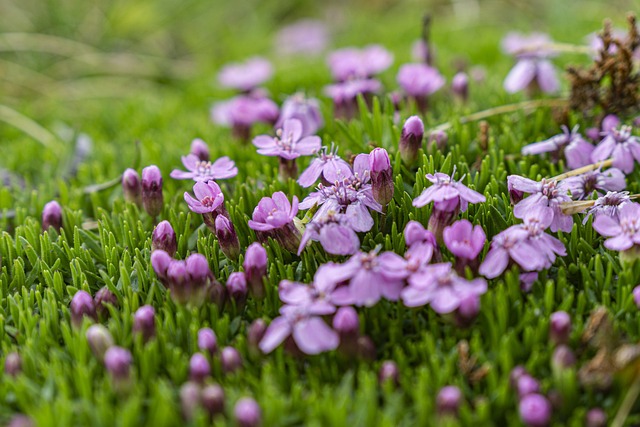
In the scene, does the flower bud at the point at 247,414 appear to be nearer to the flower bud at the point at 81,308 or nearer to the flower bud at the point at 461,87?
the flower bud at the point at 81,308

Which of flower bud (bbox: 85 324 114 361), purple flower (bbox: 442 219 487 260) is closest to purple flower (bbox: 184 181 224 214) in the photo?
flower bud (bbox: 85 324 114 361)

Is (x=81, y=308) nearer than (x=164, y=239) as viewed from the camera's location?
Yes

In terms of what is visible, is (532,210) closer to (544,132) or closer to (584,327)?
(584,327)

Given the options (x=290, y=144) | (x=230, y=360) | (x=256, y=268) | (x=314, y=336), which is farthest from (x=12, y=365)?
(x=290, y=144)

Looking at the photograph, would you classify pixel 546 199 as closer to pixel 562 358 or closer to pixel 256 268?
pixel 562 358

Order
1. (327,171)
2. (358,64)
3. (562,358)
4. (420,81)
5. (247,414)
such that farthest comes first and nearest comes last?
(358,64), (420,81), (327,171), (562,358), (247,414)

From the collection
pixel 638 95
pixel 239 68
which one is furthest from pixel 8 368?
pixel 239 68

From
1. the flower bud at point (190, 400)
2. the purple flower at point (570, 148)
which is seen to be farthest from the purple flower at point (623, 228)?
the flower bud at point (190, 400)

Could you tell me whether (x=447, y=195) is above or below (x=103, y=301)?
above
